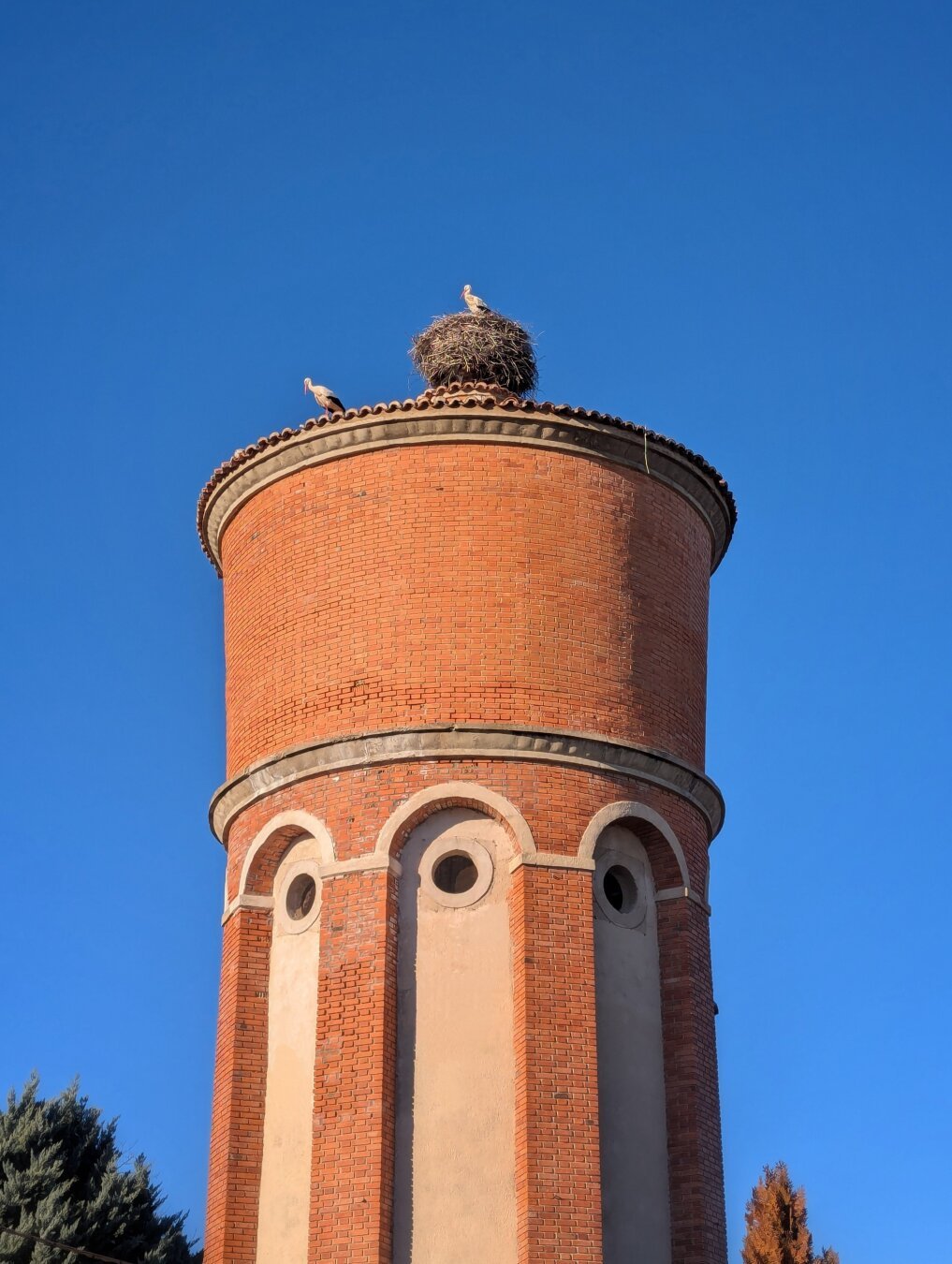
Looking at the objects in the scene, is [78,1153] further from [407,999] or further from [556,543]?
[556,543]

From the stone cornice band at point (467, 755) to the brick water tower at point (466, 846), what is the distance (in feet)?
0.09

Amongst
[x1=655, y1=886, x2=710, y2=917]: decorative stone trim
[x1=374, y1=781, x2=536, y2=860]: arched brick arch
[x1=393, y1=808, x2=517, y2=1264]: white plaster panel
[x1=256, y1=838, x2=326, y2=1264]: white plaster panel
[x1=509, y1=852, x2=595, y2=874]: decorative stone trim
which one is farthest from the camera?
[x1=655, y1=886, x2=710, y2=917]: decorative stone trim

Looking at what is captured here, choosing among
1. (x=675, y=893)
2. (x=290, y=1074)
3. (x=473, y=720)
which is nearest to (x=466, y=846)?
(x=473, y=720)

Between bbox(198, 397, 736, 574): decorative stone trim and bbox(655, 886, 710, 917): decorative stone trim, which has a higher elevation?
bbox(198, 397, 736, 574): decorative stone trim

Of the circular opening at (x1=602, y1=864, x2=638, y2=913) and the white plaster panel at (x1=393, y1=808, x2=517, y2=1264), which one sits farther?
the circular opening at (x1=602, y1=864, x2=638, y2=913)

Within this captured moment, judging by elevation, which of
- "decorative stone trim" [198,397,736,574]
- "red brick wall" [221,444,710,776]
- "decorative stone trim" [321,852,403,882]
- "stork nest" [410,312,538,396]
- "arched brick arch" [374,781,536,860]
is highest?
"stork nest" [410,312,538,396]

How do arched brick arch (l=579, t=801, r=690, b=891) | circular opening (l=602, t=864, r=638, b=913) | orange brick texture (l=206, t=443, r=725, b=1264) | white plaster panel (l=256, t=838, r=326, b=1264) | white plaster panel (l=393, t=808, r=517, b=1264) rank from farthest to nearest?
1. circular opening (l=602, t=864, r=638, b=913)
2. arched brick arch (l=579, t=801, r=690, b=891)
3. white plaster panel (l=256, t=838, r=326, b=1264)
4. orange brick texture (l=206, t=443, r=725, b=1264)
5. white plaster panel (l=393, t=808, r=517, b=1264)

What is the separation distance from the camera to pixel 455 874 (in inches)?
687

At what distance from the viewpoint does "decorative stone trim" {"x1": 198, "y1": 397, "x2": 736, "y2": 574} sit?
18.7 m

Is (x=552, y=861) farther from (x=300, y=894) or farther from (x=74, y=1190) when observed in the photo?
(x=74, y=1190)

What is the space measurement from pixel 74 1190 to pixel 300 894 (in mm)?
6443

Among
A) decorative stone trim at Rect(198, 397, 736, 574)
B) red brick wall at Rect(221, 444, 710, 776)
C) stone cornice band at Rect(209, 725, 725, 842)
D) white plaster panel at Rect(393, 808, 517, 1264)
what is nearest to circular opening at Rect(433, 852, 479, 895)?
white plaster panel at Rect(393, 808, 517, 1264)

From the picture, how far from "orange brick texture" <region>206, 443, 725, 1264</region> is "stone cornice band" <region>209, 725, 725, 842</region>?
0.10m

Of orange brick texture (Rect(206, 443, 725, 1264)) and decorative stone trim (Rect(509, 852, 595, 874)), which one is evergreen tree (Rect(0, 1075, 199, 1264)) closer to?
orange brick texture (Rect(206, 443, 725, 1264))
